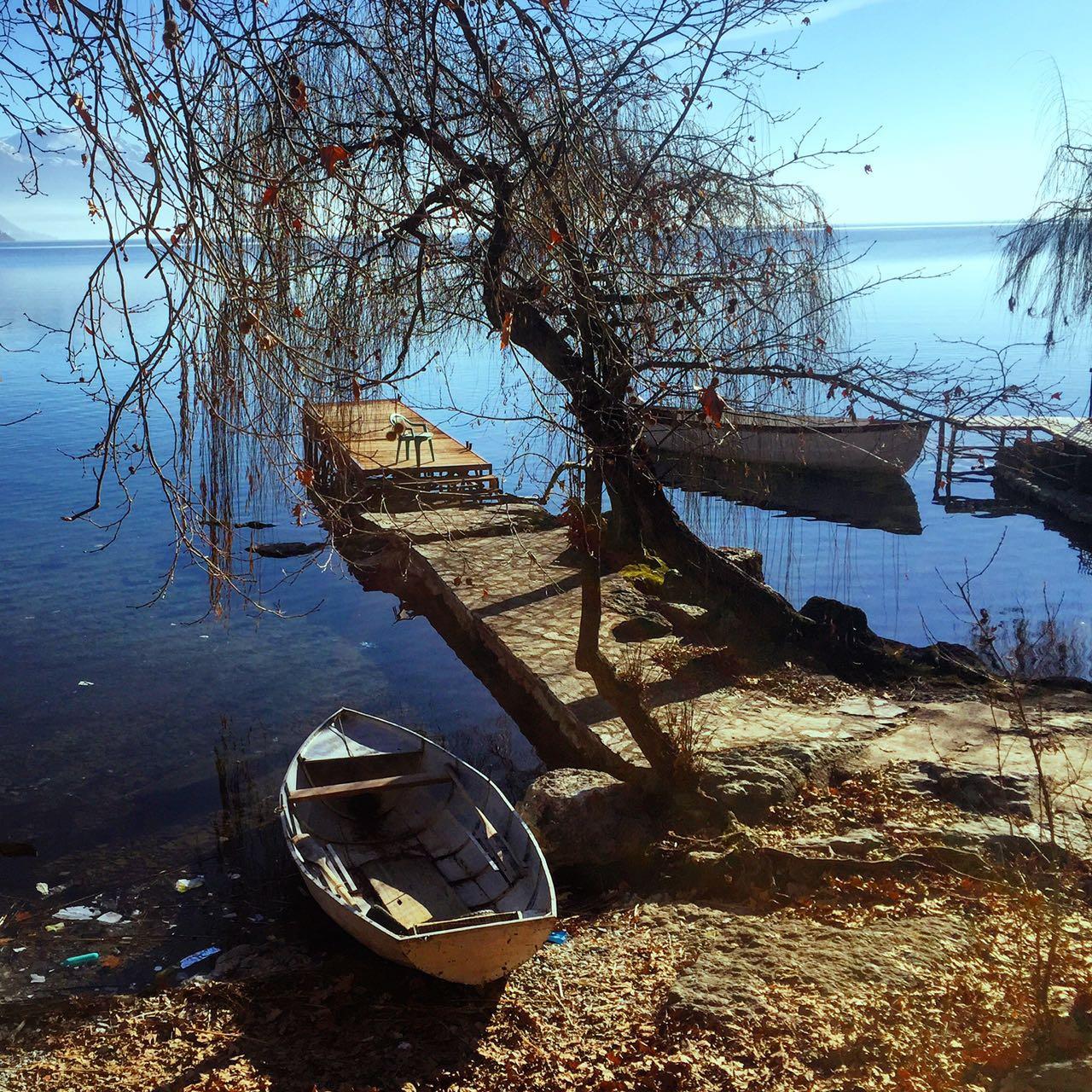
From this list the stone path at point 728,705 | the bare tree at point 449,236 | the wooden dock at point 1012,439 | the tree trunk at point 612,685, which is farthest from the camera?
the wooden dock at point 1012,439

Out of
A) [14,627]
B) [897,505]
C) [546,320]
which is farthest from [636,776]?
[897,505]

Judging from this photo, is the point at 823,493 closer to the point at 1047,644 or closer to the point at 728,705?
the point at 1047,644

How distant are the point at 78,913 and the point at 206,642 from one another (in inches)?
225

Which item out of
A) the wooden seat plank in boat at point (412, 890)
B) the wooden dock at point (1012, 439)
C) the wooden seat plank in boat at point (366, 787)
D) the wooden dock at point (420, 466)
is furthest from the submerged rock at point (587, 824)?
the wooden dock at point (1012, 439)

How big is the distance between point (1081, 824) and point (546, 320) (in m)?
6.44

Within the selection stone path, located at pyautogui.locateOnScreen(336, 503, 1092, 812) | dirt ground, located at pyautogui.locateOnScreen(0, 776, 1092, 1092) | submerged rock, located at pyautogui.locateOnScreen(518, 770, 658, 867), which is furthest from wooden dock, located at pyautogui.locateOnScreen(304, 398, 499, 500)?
dirt ground, located at pyautogui.locateOnScreen(0, 776, 1092, 1092)

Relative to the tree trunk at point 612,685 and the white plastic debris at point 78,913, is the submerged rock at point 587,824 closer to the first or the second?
the tree trunk at point 612,685

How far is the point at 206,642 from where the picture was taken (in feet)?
41.3

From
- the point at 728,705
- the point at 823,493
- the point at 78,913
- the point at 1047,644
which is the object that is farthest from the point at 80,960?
the point at 823,493

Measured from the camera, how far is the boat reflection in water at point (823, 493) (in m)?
21.4

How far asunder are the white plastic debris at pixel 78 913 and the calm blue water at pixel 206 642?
0.56 metres

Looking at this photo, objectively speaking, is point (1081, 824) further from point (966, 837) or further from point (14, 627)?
point (14, 627)

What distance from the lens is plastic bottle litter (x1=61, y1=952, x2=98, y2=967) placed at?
6.54 m

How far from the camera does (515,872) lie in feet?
20.8
